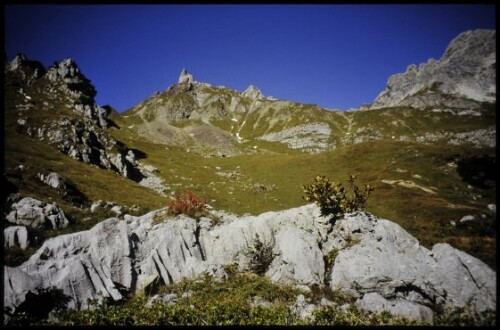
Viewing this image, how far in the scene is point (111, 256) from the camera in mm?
15773

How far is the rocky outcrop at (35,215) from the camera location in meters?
19.3

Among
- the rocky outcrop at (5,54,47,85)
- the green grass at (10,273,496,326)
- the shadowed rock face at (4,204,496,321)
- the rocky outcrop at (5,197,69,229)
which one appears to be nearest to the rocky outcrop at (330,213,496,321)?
the shadowed rock face at (4,204,496,321)

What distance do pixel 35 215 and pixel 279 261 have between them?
1517 cm

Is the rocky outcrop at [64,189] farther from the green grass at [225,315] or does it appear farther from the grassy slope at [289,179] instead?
the green grass at [225,315]

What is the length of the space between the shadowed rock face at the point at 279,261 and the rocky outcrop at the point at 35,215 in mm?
4751

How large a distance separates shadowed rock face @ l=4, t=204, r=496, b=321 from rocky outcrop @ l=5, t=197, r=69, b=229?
4751mm

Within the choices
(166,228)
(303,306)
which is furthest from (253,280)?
(166,228)

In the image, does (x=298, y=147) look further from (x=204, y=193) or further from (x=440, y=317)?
(x=440, y=317)

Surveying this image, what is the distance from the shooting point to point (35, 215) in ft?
64.9

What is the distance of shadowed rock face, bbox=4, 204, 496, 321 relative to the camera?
13.1 m

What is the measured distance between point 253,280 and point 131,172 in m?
44.1

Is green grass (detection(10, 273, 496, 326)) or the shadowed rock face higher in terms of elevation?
the shadowed rock face

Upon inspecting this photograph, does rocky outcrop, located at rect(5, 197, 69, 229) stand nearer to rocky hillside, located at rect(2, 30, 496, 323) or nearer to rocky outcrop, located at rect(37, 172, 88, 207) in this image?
rocky hillside, located at rect(2, 30, 496, 323)

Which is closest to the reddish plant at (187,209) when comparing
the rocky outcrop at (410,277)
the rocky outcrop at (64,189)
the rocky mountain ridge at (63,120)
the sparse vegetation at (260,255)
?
the sparse vegetation at (260,255)
